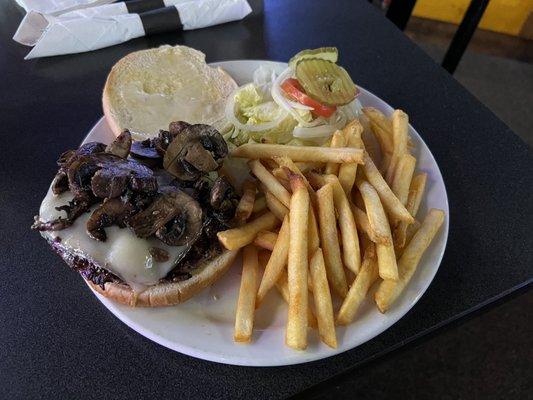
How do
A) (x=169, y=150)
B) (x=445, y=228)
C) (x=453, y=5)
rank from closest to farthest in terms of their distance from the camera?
1. (x=169, y=150)
2. (x=445, y=228)
3. (x=453, y=5)

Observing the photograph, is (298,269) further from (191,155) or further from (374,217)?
(191,155)

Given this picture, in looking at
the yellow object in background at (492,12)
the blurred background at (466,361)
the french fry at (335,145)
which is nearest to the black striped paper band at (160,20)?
the french fry at (335,145)

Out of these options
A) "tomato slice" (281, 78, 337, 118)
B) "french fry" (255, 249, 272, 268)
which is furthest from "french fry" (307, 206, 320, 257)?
"tomato slice" (281, 78, 337, 118)

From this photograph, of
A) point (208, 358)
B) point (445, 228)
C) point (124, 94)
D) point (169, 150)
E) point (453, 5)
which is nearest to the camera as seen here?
Answer: point (208, 358)

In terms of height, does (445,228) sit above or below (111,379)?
above

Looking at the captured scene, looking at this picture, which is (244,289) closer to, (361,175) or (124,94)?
(361,175)

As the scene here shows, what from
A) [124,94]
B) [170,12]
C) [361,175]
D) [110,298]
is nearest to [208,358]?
[110,298]

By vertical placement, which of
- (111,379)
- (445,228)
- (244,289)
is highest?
(445,228)

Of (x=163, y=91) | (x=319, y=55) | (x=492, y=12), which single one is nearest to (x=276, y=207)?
(x=319, y=55)
